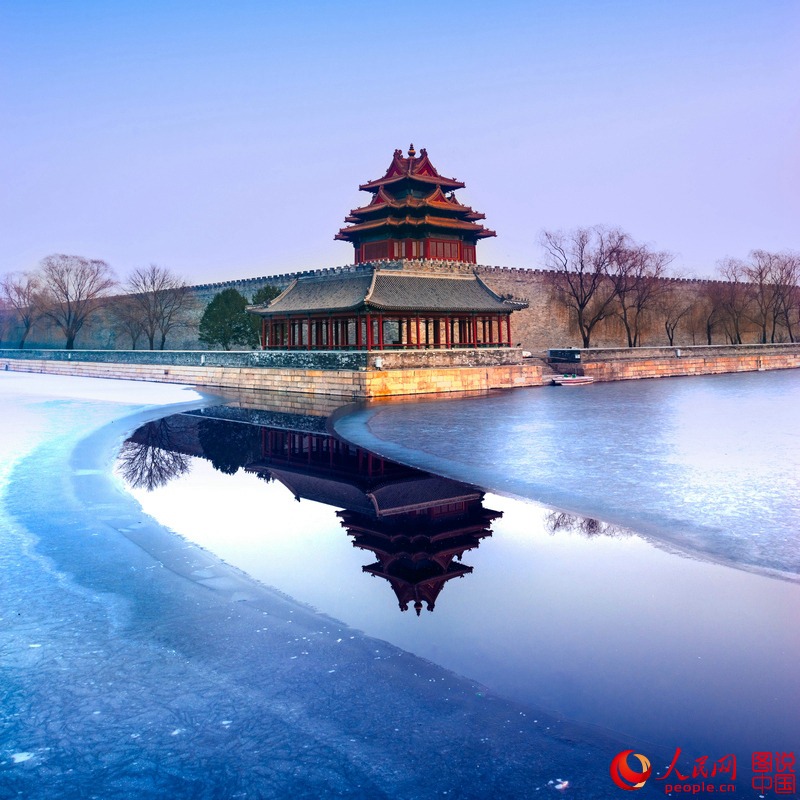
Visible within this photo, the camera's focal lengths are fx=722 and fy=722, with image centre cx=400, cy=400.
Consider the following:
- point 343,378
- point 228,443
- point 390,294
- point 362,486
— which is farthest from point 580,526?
point 390,294

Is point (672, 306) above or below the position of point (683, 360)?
above

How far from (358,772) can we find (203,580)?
3.25m

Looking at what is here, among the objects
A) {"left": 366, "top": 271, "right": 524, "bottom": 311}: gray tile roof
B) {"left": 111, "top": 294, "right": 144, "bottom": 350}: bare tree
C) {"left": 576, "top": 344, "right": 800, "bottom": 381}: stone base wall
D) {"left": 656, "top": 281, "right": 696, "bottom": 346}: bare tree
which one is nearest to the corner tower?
Result: {"left": 366, "top": 271, "right": 524, "bottom": 311}: gray tile roof

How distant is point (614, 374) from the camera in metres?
35.5

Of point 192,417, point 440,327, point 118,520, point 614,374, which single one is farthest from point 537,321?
point 118,520

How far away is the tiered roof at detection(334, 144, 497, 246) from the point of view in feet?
105

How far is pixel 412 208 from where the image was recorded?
32031 mm

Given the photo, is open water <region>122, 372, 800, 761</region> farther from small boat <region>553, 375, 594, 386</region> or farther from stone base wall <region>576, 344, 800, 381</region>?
stone base wall <region>576, 344, 800, 381</region>

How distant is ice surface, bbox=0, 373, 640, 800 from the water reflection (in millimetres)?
1234

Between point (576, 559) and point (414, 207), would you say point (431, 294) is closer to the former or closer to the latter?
point (414, 207)

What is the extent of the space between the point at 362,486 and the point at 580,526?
142 inches

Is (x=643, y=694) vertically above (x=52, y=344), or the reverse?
(x=52, y=344)

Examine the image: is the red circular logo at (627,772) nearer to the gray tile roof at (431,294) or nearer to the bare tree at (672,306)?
the gray tile roof at (431,294)

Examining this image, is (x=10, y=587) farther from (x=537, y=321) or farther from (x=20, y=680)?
(x=537, y=321)
